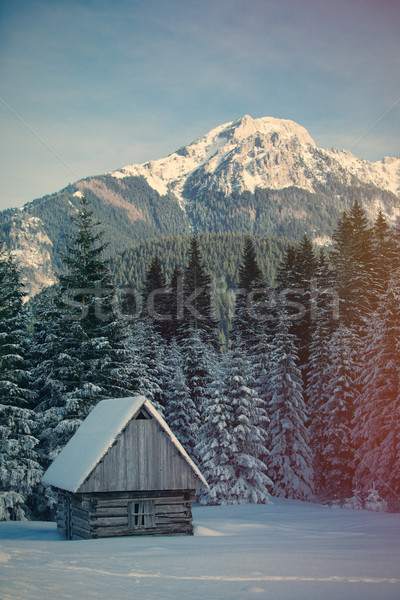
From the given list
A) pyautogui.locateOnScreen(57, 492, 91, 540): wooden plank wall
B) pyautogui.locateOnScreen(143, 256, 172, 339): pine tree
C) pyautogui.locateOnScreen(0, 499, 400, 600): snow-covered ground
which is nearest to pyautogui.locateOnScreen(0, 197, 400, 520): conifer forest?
pyautogui.locateOnScreen(57, 492, 91, 540): wooden plank wall

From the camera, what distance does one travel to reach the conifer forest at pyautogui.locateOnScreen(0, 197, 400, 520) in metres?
32.5

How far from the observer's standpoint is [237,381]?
125 feet

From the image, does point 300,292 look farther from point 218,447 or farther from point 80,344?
point 80,344

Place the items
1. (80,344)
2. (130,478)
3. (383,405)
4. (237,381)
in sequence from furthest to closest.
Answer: (237,381)
(383,405)
(80,344)
(130,478)

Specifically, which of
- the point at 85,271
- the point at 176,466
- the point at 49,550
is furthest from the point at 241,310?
the point at 49,550

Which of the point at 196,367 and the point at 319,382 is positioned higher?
the point at 196,367

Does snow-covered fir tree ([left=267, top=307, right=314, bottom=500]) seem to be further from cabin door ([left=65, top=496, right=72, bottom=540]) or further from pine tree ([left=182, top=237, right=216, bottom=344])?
cabin door ([left=65, top=496, right=72, bottom=540])

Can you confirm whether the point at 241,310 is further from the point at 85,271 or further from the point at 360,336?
the point at 85,271

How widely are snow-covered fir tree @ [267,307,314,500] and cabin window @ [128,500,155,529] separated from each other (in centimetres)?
1821

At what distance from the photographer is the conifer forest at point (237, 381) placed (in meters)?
32.5

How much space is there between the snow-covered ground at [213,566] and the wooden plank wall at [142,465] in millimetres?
2198

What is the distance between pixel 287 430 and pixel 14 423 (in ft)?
67.0

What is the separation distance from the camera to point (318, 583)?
11953mm

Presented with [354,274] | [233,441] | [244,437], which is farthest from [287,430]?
[354,274]
